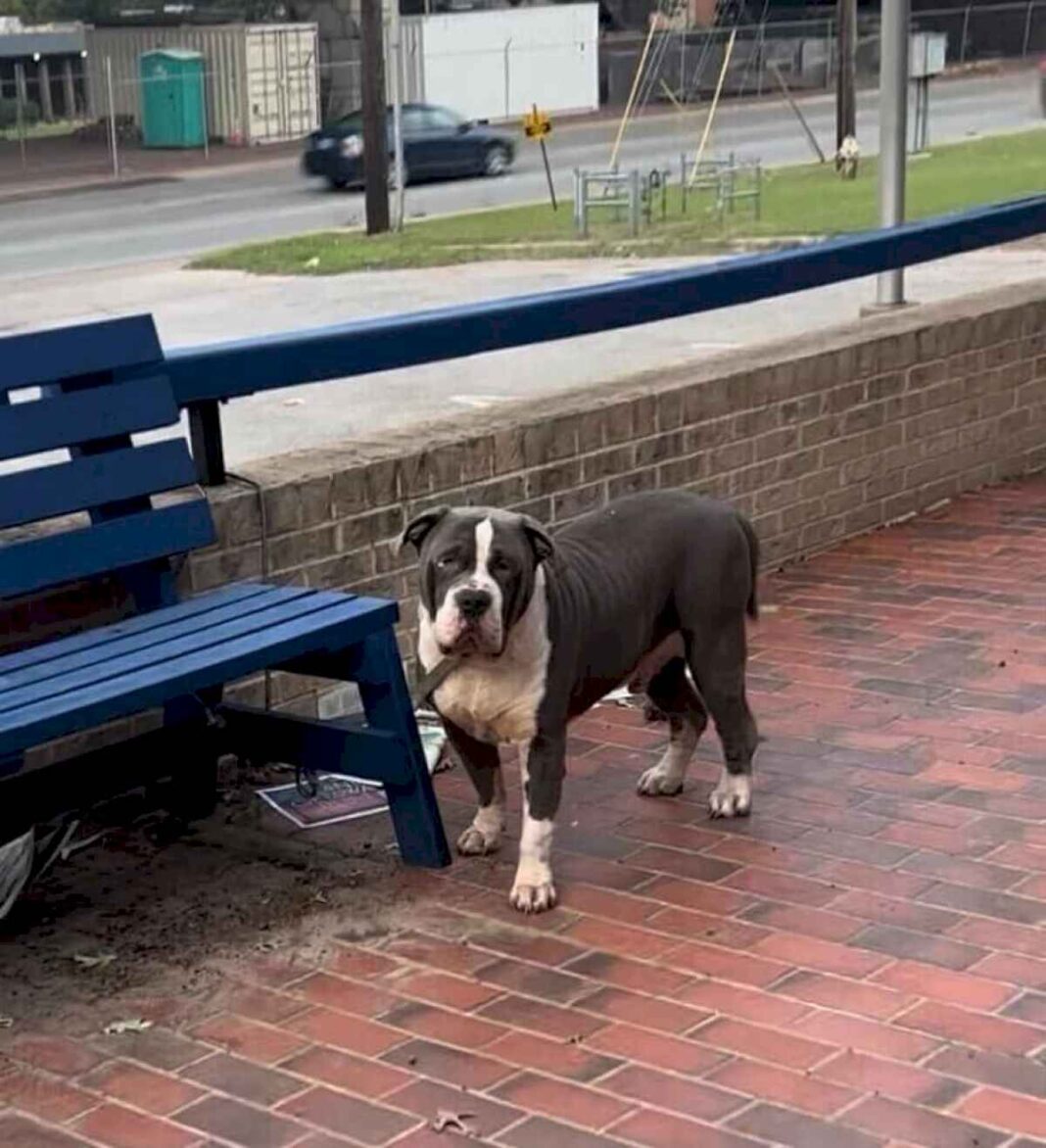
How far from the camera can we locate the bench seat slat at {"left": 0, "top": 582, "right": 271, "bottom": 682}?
456 centimetres

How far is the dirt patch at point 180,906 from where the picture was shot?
4.40 m

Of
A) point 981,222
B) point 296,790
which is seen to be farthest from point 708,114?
point 296,790

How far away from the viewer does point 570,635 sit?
15.7 ft

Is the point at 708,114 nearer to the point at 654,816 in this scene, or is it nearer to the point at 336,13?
the point at 336,13

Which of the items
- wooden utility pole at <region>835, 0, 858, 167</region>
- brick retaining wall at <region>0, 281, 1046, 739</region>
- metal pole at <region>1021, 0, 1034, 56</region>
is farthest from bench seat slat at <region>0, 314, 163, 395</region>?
metal pole at <region>1021, 0, 1034, 56</region>

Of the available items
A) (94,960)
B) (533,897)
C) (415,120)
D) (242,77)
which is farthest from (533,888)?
(242,77)

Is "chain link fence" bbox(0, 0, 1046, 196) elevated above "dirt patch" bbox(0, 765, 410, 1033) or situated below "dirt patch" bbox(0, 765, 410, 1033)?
above

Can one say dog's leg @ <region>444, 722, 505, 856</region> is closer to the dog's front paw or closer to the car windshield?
the dog's front paw

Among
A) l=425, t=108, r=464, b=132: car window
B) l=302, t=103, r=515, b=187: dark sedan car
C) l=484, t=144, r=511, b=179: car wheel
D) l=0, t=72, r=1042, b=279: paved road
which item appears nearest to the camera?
l=0, t=72, r=1042, b=279: paved road

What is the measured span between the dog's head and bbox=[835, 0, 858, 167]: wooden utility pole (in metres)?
28.7

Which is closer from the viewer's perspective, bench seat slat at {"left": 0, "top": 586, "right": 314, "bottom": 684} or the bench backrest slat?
bench seat slat at {"left": 0, "top": 586, "right": 314, "bottom": 684}

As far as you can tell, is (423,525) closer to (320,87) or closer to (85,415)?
(85,415)

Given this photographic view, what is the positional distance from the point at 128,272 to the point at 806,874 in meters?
18.9

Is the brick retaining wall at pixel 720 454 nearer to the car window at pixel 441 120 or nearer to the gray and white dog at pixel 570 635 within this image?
the gray and white dog at pixel 570 635
